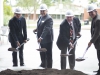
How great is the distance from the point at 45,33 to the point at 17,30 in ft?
1.64

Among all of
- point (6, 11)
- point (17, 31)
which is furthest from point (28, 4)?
point (6, 11)

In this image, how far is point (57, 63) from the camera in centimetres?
482

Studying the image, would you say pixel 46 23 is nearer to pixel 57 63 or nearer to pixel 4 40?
Result: pixel 57 63

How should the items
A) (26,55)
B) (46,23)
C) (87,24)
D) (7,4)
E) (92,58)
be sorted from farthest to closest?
(7,4), (26,55), (92,58), (87,24), (46,23)

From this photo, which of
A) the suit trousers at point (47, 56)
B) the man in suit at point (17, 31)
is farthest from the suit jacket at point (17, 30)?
the suit trousers at point (47, 56)

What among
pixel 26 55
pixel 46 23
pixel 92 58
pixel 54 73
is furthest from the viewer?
pixel 26 55

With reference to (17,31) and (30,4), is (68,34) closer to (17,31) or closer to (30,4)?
(17,31)

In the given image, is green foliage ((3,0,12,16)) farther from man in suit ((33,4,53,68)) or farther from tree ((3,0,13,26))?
man in suit ((33,4,53,68))

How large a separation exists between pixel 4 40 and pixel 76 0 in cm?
315

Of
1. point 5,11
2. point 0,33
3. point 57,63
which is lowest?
point 57,63

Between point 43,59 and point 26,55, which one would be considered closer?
point 43,59

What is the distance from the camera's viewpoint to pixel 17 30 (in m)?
3.89

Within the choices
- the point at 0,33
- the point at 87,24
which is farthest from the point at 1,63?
the point at 0,33

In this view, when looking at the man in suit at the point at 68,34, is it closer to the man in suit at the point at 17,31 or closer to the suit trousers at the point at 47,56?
the suit trousers at the point at 47,56
